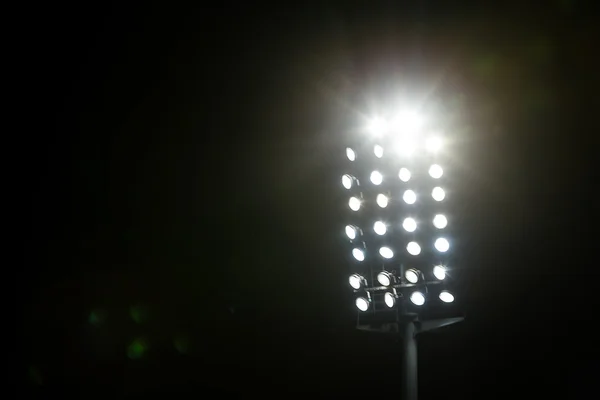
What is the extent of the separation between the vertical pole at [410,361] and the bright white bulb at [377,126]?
2.01 meters

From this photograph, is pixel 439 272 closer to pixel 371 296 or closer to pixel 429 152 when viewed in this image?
pixel 371 296

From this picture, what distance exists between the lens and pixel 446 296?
6.88m

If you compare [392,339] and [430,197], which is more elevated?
[430,197]

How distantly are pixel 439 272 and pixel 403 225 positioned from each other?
1.96 ft

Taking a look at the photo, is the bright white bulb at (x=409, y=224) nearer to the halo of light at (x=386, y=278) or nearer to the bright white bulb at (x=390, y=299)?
the halo of light at (x=386, y=278)

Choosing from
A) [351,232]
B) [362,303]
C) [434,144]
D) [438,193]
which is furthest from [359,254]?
[434,144]

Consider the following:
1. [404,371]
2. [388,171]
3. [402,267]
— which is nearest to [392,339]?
[404,371]

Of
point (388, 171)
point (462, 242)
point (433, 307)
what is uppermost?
point (388, 171)

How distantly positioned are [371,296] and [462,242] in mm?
→ 1113

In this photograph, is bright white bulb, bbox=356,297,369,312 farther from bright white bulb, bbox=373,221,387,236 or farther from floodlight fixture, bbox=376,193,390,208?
floodlight fixture, bbox=376,193,390,208

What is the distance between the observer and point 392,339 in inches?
286

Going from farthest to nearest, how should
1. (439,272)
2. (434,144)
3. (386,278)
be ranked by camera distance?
(434,144) < (386,278) < (439,272)

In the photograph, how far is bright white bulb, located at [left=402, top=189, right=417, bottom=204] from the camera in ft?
22.7

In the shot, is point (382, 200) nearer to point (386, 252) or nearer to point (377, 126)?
point (386, 252)
